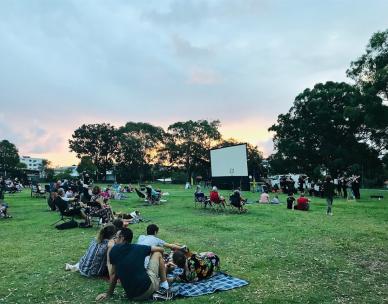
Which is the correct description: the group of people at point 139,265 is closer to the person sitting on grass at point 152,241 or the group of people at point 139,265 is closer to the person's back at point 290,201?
the person sitting on grass at point 152,241

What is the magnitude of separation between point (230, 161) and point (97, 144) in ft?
170

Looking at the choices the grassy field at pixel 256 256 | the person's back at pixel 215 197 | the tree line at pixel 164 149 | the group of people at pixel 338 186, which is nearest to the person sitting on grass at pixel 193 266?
the grassy field at pixel 256 256

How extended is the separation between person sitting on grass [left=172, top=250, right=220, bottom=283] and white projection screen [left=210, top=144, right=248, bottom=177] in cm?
2528

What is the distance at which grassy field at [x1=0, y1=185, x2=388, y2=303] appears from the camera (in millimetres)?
6051

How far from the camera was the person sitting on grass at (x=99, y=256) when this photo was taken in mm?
7109

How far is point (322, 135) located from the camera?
4638 centimetres

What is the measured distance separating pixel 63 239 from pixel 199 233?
13.9 feet

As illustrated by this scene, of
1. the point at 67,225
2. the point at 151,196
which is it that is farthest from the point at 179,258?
the point at 151,196

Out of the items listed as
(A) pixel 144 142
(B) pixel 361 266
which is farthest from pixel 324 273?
(A) pixel 144 142

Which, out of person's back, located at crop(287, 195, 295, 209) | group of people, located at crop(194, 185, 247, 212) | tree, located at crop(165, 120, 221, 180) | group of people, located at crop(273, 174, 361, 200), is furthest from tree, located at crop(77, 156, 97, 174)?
person's back, located at crop(287, 195, 295, 209)

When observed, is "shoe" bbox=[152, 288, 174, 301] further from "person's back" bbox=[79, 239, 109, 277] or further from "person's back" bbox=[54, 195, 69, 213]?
"person's back" bbox=[54, 195, 69, 213]

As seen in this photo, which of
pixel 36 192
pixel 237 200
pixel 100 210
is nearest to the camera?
pixel 100 210

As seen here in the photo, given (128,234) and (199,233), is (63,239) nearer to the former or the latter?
(199,233)

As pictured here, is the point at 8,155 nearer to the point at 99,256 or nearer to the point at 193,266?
the point at 99,256
